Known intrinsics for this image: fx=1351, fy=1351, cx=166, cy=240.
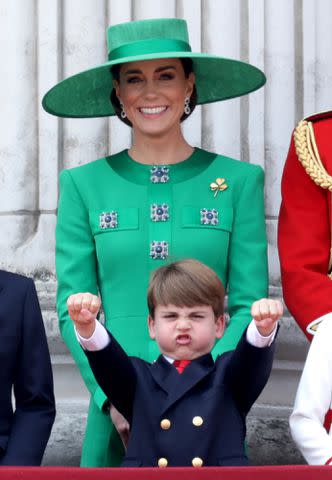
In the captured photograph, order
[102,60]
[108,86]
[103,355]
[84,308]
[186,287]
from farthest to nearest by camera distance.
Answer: [102,60]
[108,86]
[186,287]
[103,355]
[84,308]

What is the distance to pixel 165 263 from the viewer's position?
11.5 feet

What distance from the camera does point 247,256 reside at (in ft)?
11.6

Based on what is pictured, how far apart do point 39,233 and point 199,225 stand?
960mm

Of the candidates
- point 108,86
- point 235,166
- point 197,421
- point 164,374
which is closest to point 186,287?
point 164,374

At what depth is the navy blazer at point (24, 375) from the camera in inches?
125

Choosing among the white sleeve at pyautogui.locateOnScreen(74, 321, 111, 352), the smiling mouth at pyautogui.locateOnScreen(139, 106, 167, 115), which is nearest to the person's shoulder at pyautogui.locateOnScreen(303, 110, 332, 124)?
the smiling mouth at pyautogui.locateOnScreen(139, 106, 167, 115)

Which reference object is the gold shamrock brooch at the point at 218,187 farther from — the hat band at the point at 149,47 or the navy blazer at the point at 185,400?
the navy blazer at the point at 185,400

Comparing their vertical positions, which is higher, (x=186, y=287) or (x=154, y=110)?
(x=154, y=110)

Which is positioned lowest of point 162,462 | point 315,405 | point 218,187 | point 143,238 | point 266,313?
point 162,462

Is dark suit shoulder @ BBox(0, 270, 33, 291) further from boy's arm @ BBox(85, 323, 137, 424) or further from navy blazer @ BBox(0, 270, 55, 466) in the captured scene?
boy's arm @ BBox(85, 323, 137, 424)

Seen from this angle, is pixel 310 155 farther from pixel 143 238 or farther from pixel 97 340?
pixel 97 340

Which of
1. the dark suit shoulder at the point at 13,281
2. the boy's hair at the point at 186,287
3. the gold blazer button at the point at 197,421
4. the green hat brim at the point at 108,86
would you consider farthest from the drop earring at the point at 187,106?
the gold blazer button at the point at 197,421

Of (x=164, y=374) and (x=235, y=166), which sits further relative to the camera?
(x=235, y=166)

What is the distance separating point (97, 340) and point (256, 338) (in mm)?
355
